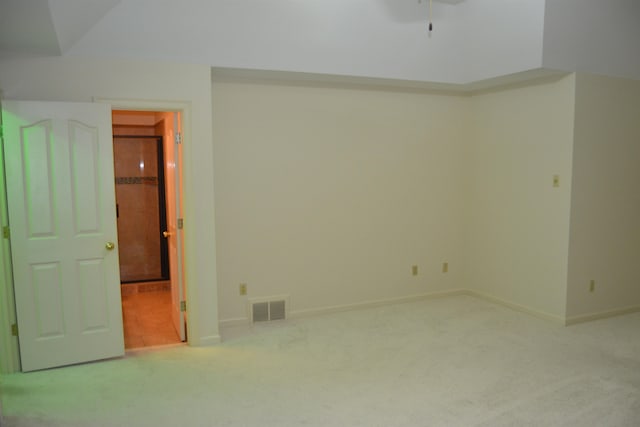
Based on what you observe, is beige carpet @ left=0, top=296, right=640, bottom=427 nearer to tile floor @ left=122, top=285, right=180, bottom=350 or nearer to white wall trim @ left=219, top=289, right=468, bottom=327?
white wall trim @ left=219, top=289, right=468, bottom=327

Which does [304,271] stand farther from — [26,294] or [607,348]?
[607,348]

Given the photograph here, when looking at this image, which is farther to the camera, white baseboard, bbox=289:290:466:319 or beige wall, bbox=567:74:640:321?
white baseboard, bbox=289:290:466:319

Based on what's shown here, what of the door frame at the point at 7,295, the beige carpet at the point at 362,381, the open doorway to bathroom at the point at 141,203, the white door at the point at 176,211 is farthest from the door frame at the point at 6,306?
the open doorway to bathroom at the point at 141,203

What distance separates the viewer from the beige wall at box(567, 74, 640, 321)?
14.4ft

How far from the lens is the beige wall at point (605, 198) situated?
440 cm

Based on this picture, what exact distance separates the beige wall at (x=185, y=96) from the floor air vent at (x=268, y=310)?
0.60 meters

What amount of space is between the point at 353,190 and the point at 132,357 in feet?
8.38

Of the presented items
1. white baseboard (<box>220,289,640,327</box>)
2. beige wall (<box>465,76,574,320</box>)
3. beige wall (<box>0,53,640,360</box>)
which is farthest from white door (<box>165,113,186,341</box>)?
beige wall (<box>465,76,574,320</box>)

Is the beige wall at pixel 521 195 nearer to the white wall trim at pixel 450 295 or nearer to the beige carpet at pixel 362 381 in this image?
the white wall trim at pixel 450 295

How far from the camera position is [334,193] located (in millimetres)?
4840

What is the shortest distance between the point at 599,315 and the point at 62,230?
4.84 metres

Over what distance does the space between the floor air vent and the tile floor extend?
74cm

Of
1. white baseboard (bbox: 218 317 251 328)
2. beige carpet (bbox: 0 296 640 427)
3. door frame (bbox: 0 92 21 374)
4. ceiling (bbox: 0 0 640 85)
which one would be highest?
ceiling (bbox: 0 0 640 85)

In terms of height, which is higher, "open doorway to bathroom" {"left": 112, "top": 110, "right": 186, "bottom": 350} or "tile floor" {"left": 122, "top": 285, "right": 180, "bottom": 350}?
"open doorway to bathroom" {"left": 112, "top": 110, "right": 186, "bottom": 350}
